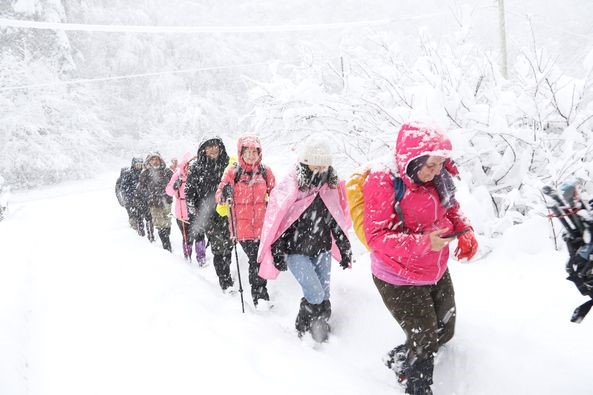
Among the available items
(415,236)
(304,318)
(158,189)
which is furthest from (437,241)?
(158,189)

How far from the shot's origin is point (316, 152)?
3691 millimetres

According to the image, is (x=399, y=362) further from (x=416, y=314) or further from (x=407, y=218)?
(x=407, y=218)

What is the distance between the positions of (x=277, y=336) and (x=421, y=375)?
1.40 m

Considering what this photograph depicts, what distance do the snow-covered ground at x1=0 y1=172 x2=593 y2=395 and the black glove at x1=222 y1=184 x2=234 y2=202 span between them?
1.11 meters

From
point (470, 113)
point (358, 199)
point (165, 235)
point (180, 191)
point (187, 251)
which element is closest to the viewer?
point (358, 199)

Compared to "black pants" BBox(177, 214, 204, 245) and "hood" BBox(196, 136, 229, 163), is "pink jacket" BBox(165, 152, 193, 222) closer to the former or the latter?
"black pants" BBox(177, 214, 204, 245)

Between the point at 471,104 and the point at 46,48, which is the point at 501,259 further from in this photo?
the point at 46,48

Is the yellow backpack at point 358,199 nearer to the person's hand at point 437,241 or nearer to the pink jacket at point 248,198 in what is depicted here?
the person's hand at point 437,241

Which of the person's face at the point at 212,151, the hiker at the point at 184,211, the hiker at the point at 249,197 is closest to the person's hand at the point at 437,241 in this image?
the hiker at the point at 249,197

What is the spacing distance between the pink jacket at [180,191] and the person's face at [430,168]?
16.0 feet

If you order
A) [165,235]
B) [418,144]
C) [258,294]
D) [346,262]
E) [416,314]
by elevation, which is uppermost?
[418,144]

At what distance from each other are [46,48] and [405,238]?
30.0 meters

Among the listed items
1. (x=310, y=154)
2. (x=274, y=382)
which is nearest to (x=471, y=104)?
(x=310, y=154)

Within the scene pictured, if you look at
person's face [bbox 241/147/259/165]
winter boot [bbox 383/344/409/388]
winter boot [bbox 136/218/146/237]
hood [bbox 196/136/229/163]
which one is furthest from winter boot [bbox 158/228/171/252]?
winter boot [bbox 383/344/409/388]
